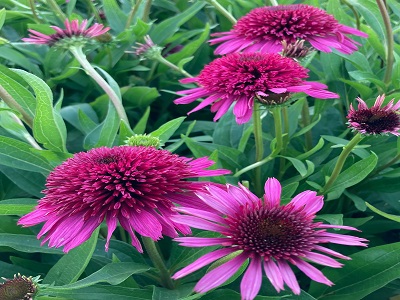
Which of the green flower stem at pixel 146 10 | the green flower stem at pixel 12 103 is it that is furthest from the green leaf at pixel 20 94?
the green flower stem at pixel 146 10

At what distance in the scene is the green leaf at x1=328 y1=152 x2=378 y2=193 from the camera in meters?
0.69

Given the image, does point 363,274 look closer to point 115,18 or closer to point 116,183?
point 116,183

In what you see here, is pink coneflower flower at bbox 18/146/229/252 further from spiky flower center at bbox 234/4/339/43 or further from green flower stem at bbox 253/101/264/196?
spiky flower center at bbox 234/4/339/43

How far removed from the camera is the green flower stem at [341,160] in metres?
0.61

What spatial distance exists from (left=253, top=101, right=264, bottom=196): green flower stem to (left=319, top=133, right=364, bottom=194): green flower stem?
10 centimetres

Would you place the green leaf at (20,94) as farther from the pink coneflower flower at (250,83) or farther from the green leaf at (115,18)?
the green leaf at (115,18)

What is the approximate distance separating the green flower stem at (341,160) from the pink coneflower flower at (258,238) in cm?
10

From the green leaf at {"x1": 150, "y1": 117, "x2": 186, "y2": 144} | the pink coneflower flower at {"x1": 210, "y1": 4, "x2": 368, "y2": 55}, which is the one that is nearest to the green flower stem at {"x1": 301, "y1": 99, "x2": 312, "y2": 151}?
the pink coneflower flower at {"x1": 210, "y1": 4, "x2": 368, "y2": 55}

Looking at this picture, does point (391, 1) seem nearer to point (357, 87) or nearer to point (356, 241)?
point (357, 87)

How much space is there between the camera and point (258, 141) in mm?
752

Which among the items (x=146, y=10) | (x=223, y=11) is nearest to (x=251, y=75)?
(x=223, y=11)

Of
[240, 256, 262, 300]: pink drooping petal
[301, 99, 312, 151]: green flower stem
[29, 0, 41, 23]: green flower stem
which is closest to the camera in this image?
[240, 256, 262, 300]: pink drooping petal

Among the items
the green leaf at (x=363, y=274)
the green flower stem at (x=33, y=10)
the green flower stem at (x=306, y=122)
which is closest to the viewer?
the green leaf at (x=363, y=274)

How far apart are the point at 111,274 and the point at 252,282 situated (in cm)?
19
